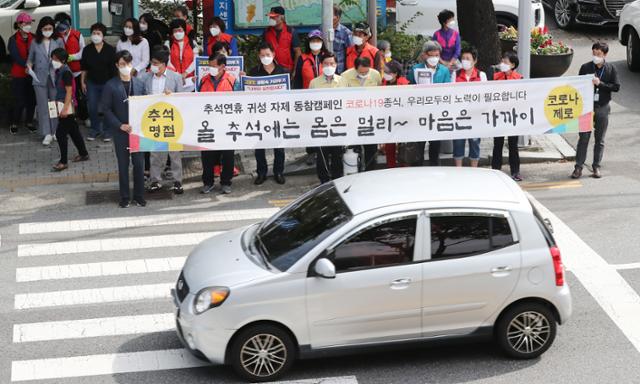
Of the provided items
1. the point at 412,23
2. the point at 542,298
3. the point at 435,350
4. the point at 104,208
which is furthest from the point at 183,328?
the point at 412,23

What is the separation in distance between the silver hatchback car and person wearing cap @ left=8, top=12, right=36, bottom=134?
9.39 meters

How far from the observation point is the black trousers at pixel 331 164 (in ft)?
51.8

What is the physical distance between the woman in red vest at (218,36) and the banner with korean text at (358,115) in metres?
2.52

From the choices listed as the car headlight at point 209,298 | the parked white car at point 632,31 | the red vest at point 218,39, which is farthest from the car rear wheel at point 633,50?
the car headlight at point 209,298

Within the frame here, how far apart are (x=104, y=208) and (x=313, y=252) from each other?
20.2 ft

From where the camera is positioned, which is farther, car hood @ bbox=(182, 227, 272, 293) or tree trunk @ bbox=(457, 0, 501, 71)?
tree trunk @ bbox=(457, 0, 501, 71)

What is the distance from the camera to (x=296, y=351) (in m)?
9.75

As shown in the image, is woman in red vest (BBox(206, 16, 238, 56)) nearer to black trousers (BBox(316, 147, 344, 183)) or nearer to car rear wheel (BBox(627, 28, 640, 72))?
black trousers (BBox(316, 147, 344, 183))

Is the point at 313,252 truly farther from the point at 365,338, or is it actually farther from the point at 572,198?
the point at 572,198

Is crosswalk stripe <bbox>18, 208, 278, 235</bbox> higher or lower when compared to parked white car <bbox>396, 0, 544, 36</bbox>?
lower

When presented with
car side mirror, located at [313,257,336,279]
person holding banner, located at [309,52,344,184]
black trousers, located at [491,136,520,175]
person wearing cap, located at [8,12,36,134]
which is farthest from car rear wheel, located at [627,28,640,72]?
car side mirror, located at [313,257,336,279]

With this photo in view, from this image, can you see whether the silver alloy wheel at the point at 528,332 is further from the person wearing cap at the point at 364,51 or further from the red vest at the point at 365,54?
the red vest at the point at 365,54

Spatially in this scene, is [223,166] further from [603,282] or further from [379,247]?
[379,247]

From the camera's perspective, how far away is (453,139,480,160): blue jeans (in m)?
15.9
